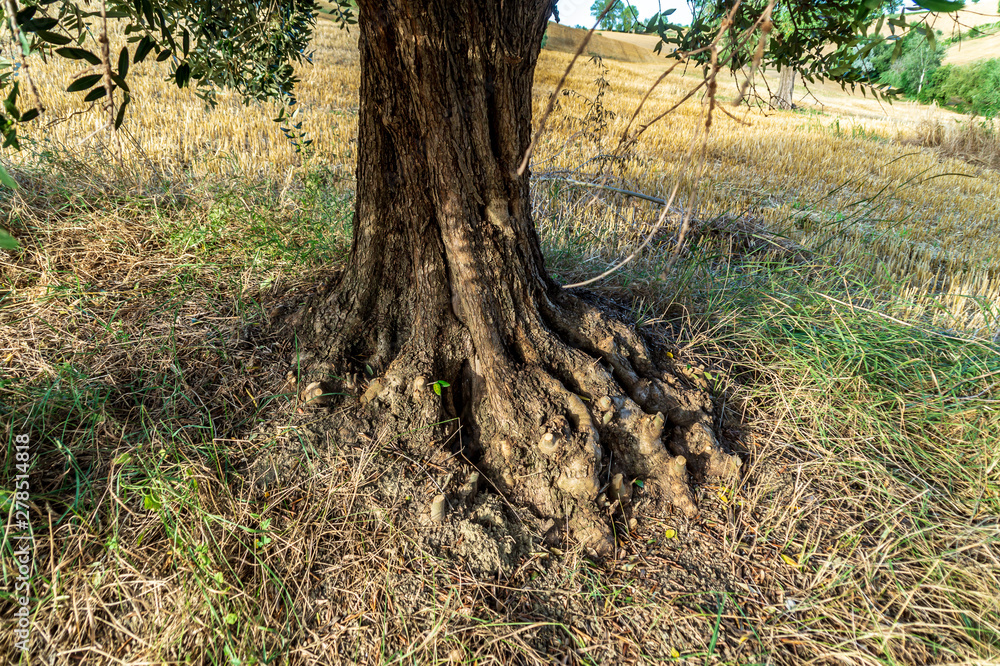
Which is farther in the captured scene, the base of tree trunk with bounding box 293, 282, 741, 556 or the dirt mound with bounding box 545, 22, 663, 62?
the dirt mound with bounding box 545, 22, 663, 62

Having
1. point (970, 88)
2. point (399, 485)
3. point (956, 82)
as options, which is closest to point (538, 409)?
point (399, 485)

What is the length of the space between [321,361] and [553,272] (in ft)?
4.25

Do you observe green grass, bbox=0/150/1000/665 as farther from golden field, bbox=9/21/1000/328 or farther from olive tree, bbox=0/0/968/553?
golden field, bbox=9/21/1000/328

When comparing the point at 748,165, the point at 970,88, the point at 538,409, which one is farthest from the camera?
the point at 970,88

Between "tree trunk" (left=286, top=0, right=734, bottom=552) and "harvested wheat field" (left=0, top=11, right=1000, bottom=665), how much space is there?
0.12 metres

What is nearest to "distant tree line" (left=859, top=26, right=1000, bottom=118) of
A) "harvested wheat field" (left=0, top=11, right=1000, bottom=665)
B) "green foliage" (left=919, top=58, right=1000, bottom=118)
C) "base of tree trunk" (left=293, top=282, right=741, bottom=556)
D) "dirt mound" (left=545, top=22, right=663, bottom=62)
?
"green foliage" (left=919, top=58, right=1000, bottom=118)

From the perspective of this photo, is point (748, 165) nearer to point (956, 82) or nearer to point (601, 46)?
point (956, 82)

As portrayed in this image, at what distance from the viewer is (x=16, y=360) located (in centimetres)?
195

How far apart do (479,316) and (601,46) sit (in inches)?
1396

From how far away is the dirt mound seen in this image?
27.4m

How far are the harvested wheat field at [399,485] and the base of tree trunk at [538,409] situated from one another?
0.21ft

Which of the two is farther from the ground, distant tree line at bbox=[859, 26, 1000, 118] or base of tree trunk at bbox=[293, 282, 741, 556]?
distant tree line at bbox=[859, 26, 1000, 118]

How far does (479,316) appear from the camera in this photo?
6.40 ft

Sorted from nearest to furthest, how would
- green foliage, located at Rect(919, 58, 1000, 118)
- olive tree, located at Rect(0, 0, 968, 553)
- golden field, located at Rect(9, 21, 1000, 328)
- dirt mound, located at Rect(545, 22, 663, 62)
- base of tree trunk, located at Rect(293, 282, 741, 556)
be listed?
olive tree, located at Rect(0, 0, 968, 553) < base of tree trunk, located at Rect(293, 282, 741, 556) < golden field, located at Rect(9, 21, 1000, 328) < green foliage, located at Rect(919, 58, 1000, 118) < dirt mound, located at Rect(545, 22, 663, 62)
